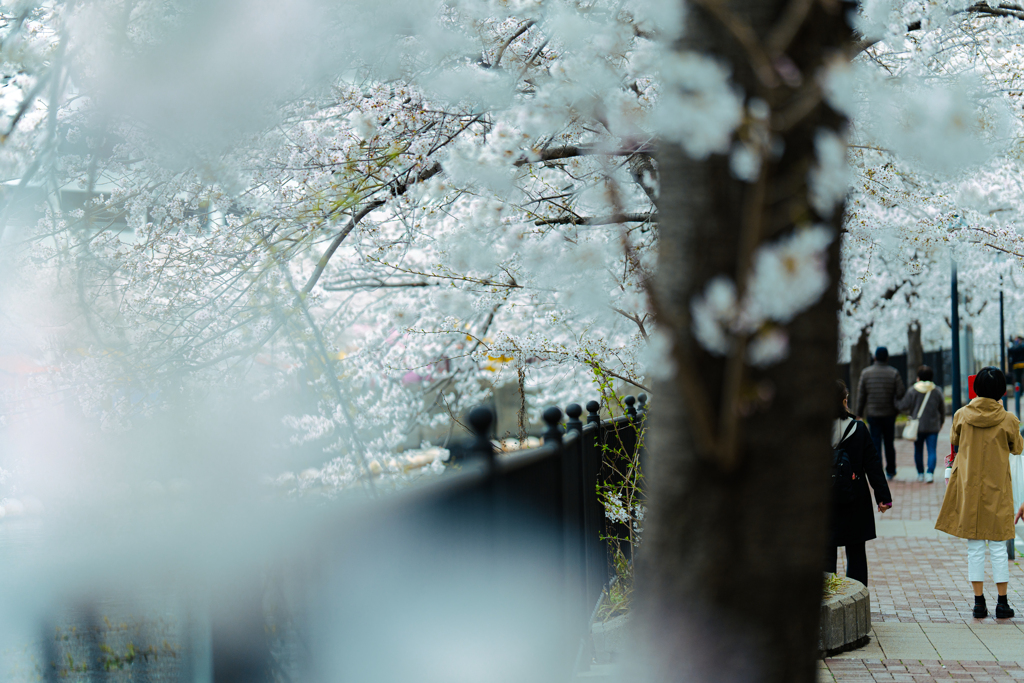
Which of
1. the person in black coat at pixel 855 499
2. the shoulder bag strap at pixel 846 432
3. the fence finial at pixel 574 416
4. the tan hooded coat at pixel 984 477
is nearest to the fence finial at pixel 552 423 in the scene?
the fence finial at pixel 574 416

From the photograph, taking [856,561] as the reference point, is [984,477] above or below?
above

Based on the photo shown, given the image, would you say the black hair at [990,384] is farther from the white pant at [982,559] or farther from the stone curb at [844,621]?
the stone curb at [844,621]

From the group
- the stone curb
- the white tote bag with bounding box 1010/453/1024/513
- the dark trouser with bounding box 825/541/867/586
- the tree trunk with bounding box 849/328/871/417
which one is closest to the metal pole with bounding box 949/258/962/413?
the tree trunk with bounding box 849/328/871/417

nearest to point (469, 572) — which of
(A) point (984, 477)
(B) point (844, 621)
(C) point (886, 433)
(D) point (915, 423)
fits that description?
(B) point (844, 621)

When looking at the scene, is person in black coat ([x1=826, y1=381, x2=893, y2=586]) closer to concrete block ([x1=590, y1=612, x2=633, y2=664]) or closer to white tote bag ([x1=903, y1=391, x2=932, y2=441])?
concrete block ([x1=590, y1=612, x2=633, y2=664])

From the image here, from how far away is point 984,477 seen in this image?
249 inches

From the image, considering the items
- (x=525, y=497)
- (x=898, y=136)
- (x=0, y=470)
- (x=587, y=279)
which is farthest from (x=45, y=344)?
(x=898, y=136)

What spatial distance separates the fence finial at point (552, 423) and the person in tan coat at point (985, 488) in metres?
3.74

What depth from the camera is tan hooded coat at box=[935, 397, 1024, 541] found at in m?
6.27

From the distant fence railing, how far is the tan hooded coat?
307 centimetres

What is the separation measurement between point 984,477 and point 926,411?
6.94 meters

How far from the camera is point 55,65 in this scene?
4.55 metres

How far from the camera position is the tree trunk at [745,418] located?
1590 mm

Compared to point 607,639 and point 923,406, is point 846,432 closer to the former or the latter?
point 607,639
